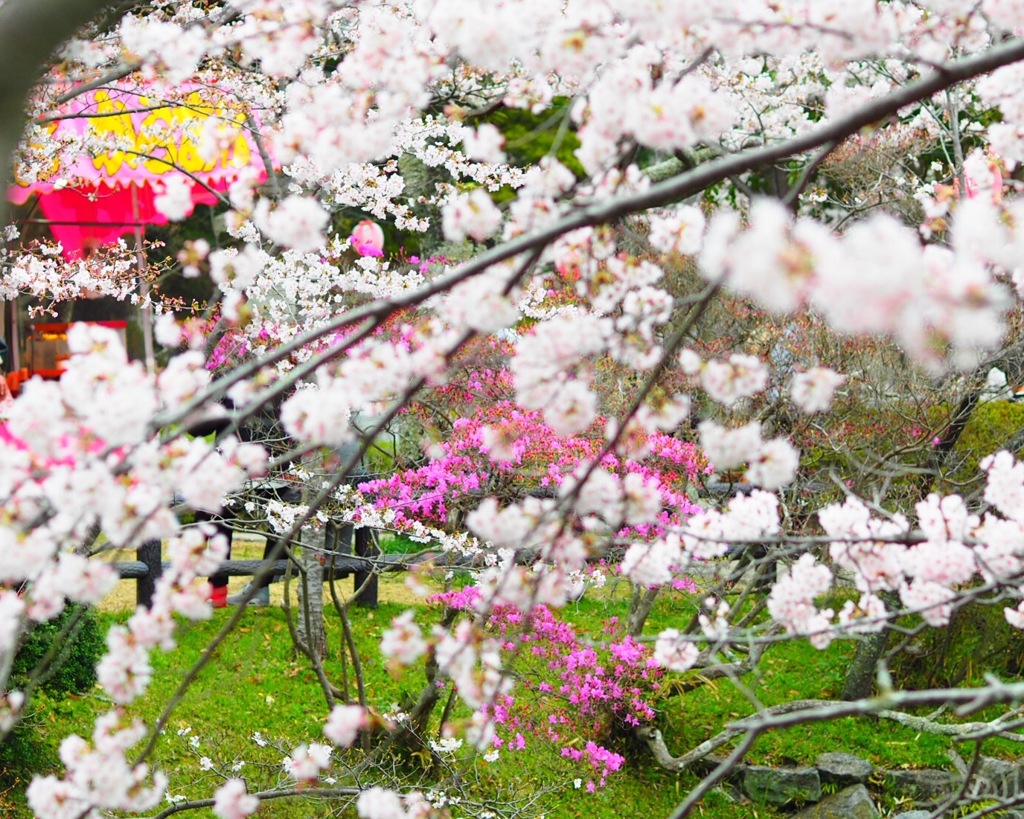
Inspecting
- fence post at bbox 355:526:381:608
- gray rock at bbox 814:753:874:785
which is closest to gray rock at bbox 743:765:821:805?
gray rock at bbox 814:753:874:785

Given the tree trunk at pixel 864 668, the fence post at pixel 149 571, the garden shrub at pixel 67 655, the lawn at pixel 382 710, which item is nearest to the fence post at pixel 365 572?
the lawn at pixel 382 710

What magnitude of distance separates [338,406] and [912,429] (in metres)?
5.16

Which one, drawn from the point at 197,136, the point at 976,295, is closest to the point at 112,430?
the point at 976,295

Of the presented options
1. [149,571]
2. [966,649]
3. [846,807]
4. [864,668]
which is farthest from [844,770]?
[149,571]

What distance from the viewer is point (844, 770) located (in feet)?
19.3

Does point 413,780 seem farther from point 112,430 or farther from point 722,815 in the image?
point 112,430

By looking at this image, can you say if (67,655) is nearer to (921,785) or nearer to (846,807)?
(846,807)

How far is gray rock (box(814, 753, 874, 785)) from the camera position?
5863mm

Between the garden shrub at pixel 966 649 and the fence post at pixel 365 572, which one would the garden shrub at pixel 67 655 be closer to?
the fence post at pixel 365 572

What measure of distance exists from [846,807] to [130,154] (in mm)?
4824

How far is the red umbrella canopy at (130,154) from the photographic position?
4.47m

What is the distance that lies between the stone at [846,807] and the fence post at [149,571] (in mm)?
3848

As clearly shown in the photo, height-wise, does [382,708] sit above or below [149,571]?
below

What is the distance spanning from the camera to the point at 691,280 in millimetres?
8109
